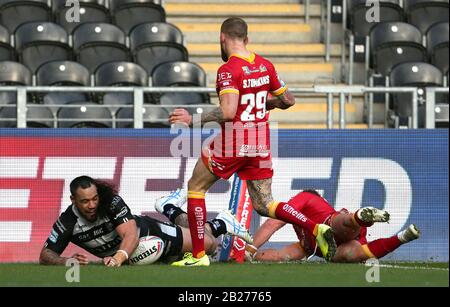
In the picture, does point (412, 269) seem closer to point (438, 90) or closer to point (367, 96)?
point (438, 90)

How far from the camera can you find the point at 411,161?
13.4 metres

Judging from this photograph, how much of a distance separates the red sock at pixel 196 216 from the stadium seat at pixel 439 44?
7.65 metres

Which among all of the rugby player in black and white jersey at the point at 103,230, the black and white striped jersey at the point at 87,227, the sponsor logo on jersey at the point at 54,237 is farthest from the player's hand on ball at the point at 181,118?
the sponsor logo on jersey at the point at 54,237

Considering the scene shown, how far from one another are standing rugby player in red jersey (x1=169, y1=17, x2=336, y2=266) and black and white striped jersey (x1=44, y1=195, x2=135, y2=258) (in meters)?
0.69

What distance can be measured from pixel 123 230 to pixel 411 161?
3764 millimetres

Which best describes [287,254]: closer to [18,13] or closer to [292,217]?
[292,217]

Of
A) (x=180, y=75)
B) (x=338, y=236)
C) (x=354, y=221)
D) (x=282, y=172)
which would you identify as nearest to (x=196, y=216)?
(x=354, y=221)

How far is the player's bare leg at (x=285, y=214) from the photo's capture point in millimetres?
10617

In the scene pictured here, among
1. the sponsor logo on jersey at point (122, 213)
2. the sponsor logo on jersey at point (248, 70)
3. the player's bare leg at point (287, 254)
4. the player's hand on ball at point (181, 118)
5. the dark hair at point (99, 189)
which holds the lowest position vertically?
the player's bare leg at point (287, 254)

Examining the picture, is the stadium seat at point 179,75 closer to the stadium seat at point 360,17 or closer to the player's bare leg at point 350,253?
the stadium seat at point 360,17

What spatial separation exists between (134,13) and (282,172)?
5.55 metres

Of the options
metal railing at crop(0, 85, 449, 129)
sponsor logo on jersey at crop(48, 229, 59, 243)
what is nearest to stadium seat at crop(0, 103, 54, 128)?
metal railing at crop(0, 85, 449, 129)

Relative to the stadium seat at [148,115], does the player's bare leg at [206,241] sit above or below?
below

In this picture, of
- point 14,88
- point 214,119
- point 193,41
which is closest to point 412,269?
point 214,119
